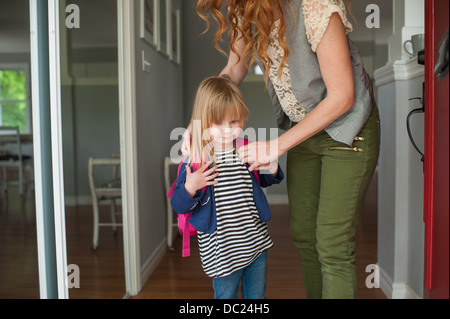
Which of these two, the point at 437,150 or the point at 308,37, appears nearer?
the point at 437,150

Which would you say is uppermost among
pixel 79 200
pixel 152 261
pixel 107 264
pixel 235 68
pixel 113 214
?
pixel 235 68

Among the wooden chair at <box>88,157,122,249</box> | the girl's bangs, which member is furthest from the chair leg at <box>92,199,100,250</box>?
the girl's bangs

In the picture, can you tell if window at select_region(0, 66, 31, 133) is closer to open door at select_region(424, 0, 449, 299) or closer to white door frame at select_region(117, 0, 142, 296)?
white door frame at select_region(117, 0, 142, 296)

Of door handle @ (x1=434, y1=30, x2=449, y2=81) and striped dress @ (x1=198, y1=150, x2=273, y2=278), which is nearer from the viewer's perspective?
door handle @ (x1=434, y1=30, x2=449, y2=81)

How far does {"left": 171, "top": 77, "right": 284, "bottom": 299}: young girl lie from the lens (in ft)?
4.32

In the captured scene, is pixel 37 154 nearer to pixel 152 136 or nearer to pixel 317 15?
pixel 317 15

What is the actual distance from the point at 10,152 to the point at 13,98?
0.53ft

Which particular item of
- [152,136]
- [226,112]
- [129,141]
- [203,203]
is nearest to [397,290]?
[203,203]

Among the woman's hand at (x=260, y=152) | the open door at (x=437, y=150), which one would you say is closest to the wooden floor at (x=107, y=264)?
the woman's hand at (x=260, y=152)

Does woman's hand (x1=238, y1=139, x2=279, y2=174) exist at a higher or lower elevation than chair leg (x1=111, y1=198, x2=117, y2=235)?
higher

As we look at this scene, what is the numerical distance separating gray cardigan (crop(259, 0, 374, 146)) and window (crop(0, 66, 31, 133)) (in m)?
0.81

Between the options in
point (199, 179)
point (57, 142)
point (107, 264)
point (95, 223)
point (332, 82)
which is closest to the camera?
point (332, 82)

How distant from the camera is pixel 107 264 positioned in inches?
80.4
